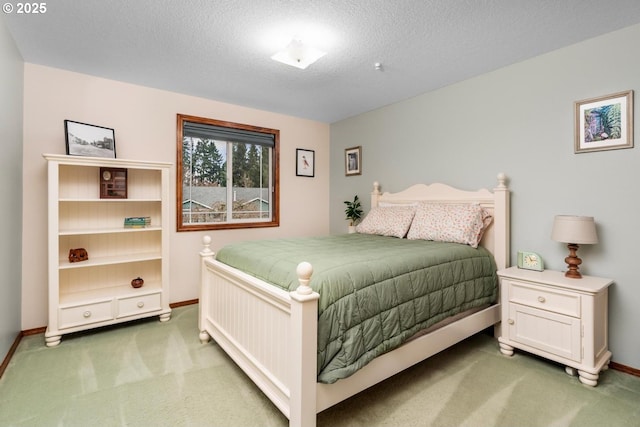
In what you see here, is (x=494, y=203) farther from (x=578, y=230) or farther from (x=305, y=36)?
(x=305, y=36)

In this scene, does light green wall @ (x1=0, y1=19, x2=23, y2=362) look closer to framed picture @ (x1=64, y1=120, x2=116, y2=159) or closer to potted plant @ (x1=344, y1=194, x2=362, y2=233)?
framed picture @ (x1=64, y1=120, x2=116, y2=159)

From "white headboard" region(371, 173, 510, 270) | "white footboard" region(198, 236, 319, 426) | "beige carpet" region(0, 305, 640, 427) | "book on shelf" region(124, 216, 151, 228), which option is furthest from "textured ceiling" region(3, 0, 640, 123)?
"beige carpet" region(0, 305, 640, 427)

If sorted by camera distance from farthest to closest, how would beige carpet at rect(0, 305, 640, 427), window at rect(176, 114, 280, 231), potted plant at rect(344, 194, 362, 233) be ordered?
potted plant at rect(344, 194, 362, 233) → window at rect(176, 114, 280, 231) → beige carpet at rect(0, 305, 640, 427)

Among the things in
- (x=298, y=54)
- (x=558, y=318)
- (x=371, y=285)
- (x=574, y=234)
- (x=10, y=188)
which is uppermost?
(x=298, y=54)

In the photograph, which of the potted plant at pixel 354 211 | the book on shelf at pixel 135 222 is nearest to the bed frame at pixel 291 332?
the book on shelf at pixel 135 222

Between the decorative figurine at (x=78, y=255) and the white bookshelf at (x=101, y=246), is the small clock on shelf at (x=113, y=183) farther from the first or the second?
the decorative figurine at (x=78, y=255)

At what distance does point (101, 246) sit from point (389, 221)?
9.37 ft

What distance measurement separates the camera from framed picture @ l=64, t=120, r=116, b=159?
2.75 metres

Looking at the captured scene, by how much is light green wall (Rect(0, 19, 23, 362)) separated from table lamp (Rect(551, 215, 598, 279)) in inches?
151

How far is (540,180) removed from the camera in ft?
8.42

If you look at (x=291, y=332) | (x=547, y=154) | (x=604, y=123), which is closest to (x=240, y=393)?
(x=291, y=332)

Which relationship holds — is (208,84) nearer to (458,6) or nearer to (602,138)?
(458,6)

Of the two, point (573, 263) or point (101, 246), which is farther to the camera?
point (101, 246)

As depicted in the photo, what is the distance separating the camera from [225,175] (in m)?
3.90
